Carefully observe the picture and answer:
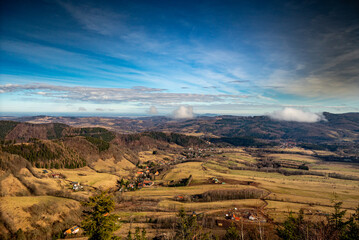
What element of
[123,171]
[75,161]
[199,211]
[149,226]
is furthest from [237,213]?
[75,161]

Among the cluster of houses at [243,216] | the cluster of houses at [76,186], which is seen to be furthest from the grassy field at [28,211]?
the cluster of houses at [243,216]

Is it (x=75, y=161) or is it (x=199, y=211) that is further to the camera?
(x=75, y=161)

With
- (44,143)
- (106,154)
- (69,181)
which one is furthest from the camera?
(106,154)

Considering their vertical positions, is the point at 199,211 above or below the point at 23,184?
below

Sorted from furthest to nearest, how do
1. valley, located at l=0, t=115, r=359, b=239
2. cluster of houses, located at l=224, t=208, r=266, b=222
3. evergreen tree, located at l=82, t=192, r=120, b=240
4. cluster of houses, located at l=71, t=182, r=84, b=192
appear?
1. cluster of houses, located at l=71, t=182, r=84, b=192
2. cluster of houses, located at l=224, t=208, r=266, b=222
3. valley, located at l=0, t=115, r=359, b=239
4. evergreen tree, located at l=82, t=192, r=120, b=240

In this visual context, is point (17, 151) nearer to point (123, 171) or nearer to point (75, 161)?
point (75, 161)

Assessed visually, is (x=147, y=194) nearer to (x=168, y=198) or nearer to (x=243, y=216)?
(x=168, y=198)

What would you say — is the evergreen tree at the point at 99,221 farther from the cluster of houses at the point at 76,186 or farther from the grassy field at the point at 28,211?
the cluster of houses at the point at 76,186

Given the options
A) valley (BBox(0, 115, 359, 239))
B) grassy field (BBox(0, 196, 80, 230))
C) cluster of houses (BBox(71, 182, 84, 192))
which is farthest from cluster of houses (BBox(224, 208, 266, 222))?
cluster of houses (BBox(71, 182, 84, 192))

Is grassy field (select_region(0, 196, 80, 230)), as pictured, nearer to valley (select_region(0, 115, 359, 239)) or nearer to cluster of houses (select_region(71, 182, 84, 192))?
valley (select_region(0, 115, 359, 239))

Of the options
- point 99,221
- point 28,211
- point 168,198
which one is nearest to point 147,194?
point 168,198

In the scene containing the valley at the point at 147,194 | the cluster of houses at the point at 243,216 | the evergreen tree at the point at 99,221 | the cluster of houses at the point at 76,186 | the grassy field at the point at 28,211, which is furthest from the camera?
the cluster of houses at the point at 76,186
